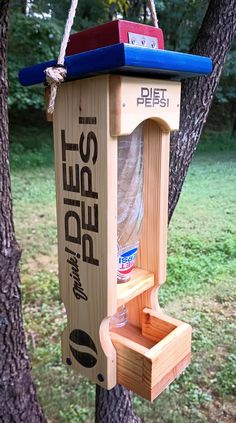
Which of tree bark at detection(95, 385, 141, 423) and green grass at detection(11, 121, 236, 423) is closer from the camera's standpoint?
tree bark at detection(95, 385, 141, 423)

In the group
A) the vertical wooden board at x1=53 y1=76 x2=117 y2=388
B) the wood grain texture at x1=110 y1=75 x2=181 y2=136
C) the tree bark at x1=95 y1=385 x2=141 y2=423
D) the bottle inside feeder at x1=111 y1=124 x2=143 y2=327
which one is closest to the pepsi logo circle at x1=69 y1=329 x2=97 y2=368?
the vertical wooden board at x1=53 y1=76 x2=117 y2=388

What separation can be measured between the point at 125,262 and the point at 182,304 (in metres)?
2.07

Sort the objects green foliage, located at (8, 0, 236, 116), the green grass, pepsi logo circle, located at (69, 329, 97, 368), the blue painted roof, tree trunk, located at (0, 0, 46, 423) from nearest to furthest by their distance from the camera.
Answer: the blue painted roof → pepsi logo circle, located at (69, 329, 97, 368) → tree trunk, located at (0, 0, 46, 423) → the green grass → green foliage, located at (8, 0, 236, 116)

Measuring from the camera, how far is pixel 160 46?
736 millimetres

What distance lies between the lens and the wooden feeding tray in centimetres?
75

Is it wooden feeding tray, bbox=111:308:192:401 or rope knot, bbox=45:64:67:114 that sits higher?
rope knot, bbox=45:64:67:114

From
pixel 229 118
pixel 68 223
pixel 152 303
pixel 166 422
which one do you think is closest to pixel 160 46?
pixel 68 223

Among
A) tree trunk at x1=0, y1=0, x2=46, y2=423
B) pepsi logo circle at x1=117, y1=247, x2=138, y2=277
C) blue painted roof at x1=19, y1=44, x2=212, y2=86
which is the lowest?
tree trunk at x1=0, y1=0, x2=46, y2=423

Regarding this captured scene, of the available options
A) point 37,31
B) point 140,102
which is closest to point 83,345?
point 140,102

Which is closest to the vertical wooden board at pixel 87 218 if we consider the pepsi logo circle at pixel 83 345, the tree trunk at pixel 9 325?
the pepsi logo circle at pixel 83 345

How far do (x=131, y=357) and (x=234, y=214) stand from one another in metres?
4.13

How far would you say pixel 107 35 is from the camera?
671 millimetres

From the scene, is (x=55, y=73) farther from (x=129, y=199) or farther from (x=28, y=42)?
(x=28, y=42)

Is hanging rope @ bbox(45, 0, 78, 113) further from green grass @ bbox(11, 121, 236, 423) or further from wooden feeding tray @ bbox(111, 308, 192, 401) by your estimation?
green grass @ bbox(11, 121, 236, 423)
